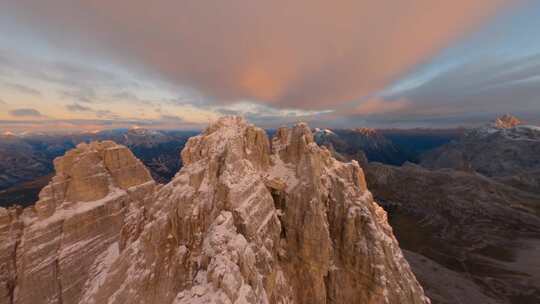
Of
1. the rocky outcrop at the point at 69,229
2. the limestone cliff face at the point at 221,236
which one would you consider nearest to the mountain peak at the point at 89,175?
the rocky outcrop at the point at 69,229

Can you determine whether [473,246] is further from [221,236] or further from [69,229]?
[69,229]

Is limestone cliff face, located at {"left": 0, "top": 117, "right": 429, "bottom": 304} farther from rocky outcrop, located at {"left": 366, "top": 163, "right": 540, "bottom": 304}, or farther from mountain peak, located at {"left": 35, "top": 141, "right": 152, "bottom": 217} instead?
rocky outcrop, located at {"left": 366, "top": 163, "right": 540, "bottom": 304}

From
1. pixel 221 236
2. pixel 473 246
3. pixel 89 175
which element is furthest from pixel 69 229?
pixel 473 246

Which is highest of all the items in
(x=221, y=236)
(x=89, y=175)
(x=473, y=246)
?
(x=221, y=236)

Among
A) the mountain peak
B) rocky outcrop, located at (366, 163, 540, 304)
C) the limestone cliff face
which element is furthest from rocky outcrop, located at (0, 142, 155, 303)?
rocky outcrop, located at (366, 163, 540, 304)

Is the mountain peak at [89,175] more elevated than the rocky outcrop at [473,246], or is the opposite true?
the mountain peak at [89,175]

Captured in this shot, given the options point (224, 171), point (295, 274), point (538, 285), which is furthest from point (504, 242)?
point (224, 171)

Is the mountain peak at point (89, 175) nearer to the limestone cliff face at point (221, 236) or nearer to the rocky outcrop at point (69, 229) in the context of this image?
the rocky outcrop at point (69, 229)

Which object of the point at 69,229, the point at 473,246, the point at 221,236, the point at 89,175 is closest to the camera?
the point at 221,236
